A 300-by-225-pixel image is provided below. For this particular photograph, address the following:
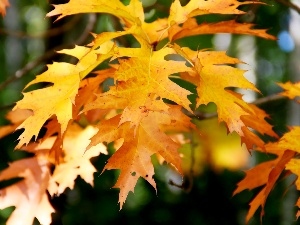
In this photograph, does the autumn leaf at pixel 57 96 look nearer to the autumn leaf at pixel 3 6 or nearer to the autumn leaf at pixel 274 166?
the autumn leaf at pixel 3 6

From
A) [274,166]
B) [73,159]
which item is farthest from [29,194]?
[274,166]

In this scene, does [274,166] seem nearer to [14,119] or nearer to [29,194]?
[29,194]

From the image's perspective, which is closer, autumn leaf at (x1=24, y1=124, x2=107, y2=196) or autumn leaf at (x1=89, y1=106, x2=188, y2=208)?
autumn leaf at (x1=89, y1=106, x2=188, y2=208)

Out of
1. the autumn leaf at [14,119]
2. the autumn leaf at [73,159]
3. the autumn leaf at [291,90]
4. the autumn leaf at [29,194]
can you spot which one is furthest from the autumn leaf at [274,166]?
the autumn leaf at [14,119]

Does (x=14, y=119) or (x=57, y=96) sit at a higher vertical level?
(x=57, y=96)

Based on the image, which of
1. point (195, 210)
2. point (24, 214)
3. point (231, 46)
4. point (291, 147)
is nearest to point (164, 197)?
point (195, 210)

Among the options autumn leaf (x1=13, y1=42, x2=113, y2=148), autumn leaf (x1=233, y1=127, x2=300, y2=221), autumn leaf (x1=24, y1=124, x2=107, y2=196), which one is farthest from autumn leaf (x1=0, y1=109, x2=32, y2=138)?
autumn leaf (x1=233, y1=127, x2=300, y2=221)

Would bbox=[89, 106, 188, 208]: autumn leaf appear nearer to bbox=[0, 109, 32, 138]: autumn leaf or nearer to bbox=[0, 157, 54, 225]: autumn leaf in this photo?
bbox=[0, 157, 54, 225]: autumn leaf

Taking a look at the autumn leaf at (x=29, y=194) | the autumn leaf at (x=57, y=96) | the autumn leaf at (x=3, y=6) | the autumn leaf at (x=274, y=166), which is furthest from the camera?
the autumn leaf at (x=29, y=194)

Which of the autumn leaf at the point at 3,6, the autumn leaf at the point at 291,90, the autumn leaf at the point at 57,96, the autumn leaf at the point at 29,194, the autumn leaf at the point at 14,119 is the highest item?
the autumn leaf at the point at 3,6
